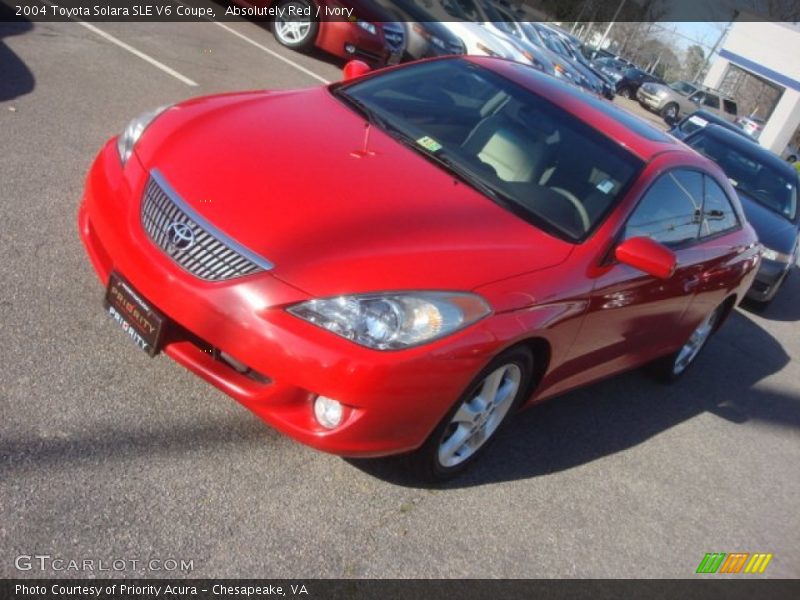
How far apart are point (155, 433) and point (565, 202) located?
2.06 m

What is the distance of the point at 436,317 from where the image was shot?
2783 millimetres

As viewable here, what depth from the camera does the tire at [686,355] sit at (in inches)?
208

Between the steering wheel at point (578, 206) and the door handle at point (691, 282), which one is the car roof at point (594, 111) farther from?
the door handle at point (691, 282)

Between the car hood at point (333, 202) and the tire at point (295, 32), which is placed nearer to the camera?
the car hood at point (333, 202)

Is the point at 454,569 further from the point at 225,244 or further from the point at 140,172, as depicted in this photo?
the point at 140,172

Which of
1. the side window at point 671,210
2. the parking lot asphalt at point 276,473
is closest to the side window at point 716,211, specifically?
the side window at point 671,210

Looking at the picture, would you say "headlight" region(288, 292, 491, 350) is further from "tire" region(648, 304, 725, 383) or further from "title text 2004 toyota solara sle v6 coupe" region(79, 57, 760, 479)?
"tire" region(648, 304, 725, 383)

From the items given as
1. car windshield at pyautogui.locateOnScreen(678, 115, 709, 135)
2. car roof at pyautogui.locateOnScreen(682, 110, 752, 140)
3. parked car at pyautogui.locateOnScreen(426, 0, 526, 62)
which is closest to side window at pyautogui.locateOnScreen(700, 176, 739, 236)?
car roof at pyautogui.locateOnScreen(682, 110, 752, 140)

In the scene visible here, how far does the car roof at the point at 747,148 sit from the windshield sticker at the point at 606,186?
22.3 ft

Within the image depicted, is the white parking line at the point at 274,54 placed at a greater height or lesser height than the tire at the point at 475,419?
lesser

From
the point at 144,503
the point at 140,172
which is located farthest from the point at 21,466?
the point at 140,172

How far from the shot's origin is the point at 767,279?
8.16m

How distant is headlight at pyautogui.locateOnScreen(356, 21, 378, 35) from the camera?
1127 cm

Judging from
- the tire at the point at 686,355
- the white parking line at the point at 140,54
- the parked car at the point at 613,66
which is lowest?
the white parking line at the point at 140,54
